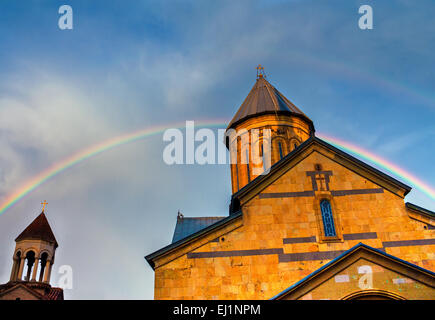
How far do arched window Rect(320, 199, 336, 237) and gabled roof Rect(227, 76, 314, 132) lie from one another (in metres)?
11.2

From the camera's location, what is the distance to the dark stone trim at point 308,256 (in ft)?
39.1

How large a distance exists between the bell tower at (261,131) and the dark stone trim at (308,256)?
31.7 ft

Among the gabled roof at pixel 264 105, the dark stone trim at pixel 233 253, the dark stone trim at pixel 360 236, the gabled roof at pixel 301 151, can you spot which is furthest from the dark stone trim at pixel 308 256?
the gabled roof at pixel 264 105

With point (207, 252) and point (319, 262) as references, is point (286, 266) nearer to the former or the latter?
point (319, 262)

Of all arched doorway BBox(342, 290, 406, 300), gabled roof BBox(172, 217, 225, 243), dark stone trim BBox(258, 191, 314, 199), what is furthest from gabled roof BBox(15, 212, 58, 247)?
arched doorway BBox(342, 290, 406, 300)

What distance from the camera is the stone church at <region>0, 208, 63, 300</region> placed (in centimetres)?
2445

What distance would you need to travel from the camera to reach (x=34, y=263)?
26.2 metres

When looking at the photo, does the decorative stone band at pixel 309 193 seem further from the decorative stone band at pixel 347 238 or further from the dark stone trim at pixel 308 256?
the dark stone trim at pixel 308 256

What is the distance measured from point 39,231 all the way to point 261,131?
16886mm

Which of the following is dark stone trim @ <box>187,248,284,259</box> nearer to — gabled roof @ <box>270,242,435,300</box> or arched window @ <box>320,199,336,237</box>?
arched window @ <box>320,199,336,237</box>

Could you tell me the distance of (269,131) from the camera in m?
22.8
